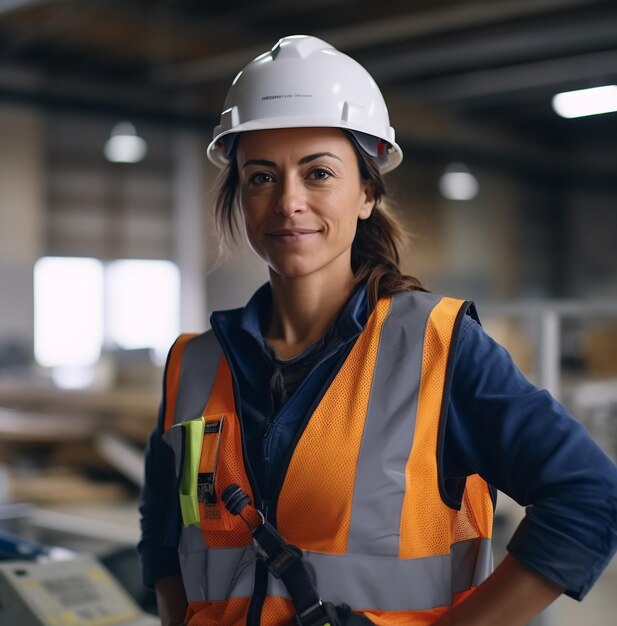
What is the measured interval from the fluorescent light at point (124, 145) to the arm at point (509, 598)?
1068 centimetres

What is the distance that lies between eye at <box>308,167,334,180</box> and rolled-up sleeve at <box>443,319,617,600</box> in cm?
40

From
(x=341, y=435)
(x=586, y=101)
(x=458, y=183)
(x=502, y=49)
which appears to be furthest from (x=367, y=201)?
(x=458, y=183)

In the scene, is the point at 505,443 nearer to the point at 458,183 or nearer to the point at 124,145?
the point at 124,145

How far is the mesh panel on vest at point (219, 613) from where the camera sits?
1399 mm

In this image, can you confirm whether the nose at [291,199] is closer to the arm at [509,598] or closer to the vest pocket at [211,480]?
the vest pocket at [211,480]

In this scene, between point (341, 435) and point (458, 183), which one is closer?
point (341, 435)

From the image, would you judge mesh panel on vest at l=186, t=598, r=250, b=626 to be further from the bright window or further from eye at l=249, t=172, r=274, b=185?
the bright window

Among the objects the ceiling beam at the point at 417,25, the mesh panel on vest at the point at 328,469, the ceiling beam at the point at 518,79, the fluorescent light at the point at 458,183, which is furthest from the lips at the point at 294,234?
the fluorescent light at the point at 458,183

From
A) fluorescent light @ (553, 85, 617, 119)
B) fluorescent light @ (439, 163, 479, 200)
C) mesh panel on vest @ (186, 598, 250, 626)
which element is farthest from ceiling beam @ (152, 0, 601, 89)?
mesh panel on vest @ (186, 598, 250, 626)

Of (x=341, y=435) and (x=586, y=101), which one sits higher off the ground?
(x=586, y=101)

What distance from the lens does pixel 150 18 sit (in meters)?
9.62

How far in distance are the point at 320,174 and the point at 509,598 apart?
747 millimetres

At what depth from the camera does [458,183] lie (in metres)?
14.6

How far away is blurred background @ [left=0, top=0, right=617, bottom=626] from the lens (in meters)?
6.75
